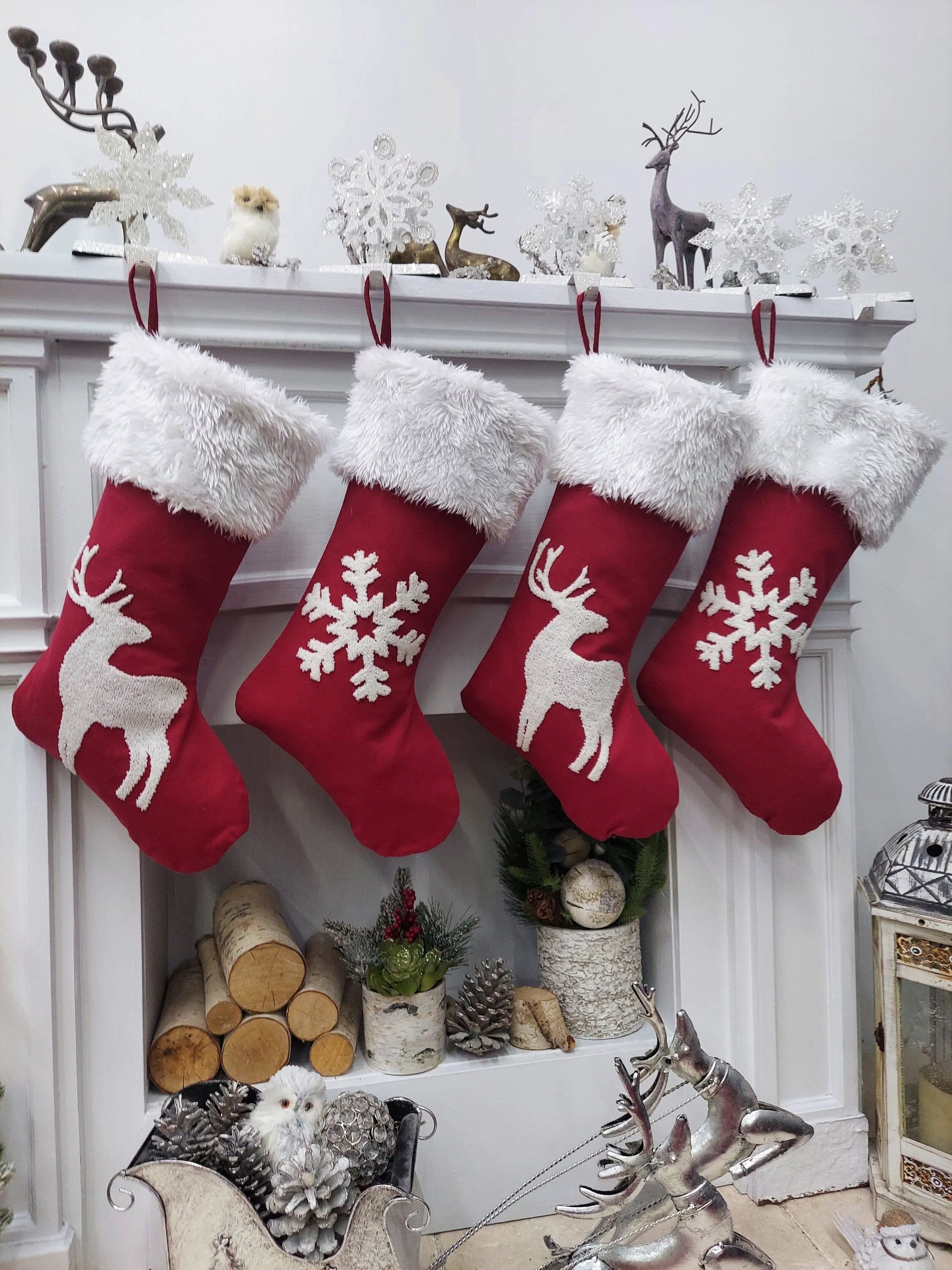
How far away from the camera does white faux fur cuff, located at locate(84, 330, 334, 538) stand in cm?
108

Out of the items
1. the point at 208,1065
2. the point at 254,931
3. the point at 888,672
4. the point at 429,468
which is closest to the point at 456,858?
the point at 254,931

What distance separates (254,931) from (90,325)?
2.92 ft

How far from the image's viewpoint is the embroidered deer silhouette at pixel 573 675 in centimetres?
127

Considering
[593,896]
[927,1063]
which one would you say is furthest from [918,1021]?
[593,896]

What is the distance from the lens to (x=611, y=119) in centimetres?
168

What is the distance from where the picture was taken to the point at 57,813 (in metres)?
1.21

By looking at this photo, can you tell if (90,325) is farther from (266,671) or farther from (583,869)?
(583,869)

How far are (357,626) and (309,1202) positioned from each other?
0.68 metres

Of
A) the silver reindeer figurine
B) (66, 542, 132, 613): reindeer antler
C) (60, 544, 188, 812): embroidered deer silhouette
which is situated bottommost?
the silver reindeer figurine

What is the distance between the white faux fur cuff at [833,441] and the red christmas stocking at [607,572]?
2.9 inches

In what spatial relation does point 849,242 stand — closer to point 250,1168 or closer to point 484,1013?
point 484,1013

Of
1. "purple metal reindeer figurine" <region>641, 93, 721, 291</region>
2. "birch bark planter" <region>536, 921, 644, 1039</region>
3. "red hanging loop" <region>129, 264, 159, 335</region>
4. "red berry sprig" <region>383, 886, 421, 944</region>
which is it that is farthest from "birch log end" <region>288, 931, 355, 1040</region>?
"purple metal reindeer figurine" <region>641, 93, 721, 291</region>

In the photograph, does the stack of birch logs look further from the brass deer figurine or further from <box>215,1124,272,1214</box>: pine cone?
the brass deer figurine

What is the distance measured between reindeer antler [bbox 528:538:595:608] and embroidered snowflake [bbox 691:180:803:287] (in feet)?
→ 1.78
